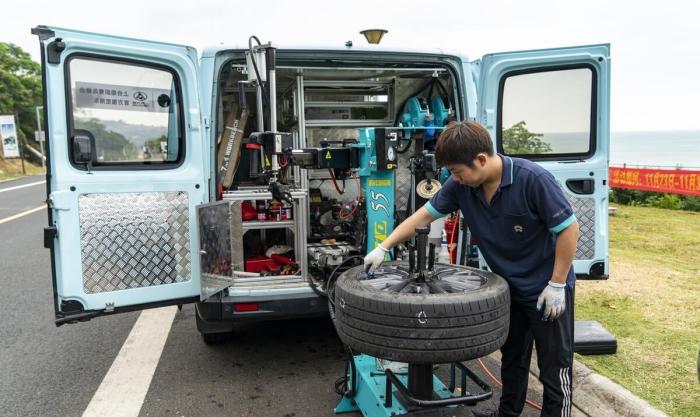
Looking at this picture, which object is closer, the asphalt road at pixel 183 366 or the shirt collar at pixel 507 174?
the shirt collar at pixel 507 174

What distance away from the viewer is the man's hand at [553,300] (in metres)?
2.61

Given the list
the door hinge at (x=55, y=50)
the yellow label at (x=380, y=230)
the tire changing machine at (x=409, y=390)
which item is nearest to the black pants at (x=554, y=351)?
the tire changing machine at (x=409, y=390)

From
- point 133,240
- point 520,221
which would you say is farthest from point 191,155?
point 520,221

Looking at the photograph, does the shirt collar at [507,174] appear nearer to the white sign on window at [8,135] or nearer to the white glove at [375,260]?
the white glove at [375,260]

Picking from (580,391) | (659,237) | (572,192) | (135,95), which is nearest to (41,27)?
(135,95)

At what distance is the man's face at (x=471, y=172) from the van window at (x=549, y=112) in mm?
1814

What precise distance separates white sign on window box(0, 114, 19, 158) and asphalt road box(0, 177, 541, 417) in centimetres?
3516

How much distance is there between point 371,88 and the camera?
610 centimetres

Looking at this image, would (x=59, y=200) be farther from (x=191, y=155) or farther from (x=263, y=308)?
(x=263, y=308)

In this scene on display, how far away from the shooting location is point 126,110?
3680 mm

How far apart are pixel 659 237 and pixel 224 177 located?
7.60 meters

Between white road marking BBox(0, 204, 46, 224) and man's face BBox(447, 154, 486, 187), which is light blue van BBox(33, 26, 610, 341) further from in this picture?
white road marking BBox(0, 204, 46, 224)

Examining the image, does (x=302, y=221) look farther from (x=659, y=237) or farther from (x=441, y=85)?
(x=659, y=237)

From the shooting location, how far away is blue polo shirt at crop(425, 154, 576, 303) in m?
2.59
